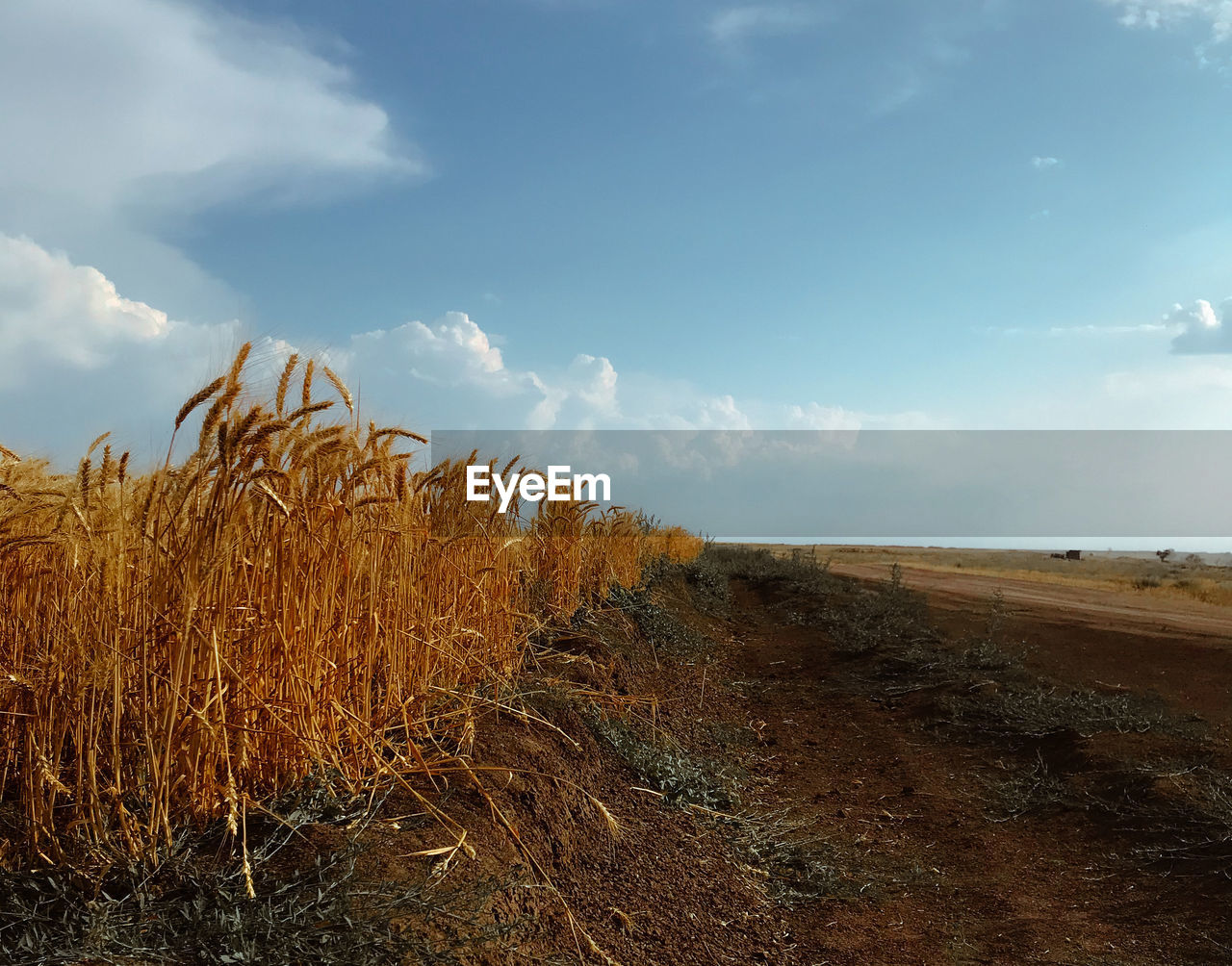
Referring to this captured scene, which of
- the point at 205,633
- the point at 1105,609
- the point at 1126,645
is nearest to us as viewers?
the point at 205,633

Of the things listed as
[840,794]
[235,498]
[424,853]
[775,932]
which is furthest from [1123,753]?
[235,498]

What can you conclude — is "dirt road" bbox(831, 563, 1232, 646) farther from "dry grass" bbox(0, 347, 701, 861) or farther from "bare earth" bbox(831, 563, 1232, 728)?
"dry grass" bbox(0, 347, 701, 861)

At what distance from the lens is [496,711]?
3.80 meters

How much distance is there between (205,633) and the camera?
95.3 inches

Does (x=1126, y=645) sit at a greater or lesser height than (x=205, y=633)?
lesser

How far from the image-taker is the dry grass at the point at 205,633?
7.57 feet

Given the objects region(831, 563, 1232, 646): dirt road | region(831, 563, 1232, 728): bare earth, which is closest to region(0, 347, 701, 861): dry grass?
region(831, 563, 1232, 728): bare earth

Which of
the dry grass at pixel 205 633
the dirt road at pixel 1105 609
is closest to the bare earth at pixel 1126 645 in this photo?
the dirt road at pixel 1105 609

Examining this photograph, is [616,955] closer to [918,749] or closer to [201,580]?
[201,580]

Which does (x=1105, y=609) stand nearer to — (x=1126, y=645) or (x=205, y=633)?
(x=1126, y=645)

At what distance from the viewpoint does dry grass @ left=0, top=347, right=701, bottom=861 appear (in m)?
2.31

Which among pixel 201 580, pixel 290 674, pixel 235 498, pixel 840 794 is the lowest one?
pixel 840 794

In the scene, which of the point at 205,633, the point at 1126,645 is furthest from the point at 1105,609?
the point at 205,633

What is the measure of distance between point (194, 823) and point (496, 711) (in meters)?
1.56
